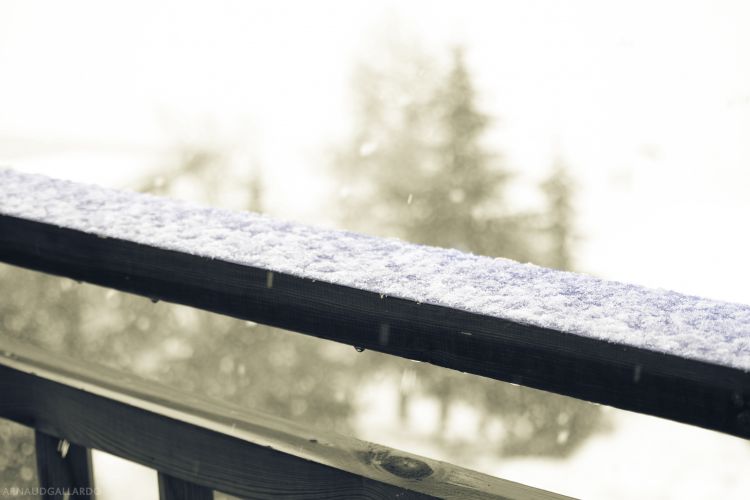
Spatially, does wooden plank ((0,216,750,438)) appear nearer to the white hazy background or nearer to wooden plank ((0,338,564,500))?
wooden plank ((0,338,564,500))

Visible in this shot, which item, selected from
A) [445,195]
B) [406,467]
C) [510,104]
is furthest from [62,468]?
[510,104]

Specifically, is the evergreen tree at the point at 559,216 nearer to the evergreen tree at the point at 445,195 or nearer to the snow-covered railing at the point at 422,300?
the evergreen tree at the point at 445,195

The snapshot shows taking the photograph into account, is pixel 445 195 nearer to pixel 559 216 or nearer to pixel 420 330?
pixel 559 216

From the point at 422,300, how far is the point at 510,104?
1179 cm

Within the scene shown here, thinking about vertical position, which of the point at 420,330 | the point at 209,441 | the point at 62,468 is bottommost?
the point at 62,468

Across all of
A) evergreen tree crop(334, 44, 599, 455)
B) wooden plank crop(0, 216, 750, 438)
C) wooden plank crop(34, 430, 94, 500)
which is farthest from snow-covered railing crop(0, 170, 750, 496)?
evergreen tree crop(334, 44, 599, 455)

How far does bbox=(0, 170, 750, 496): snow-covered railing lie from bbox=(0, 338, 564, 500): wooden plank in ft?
0.68

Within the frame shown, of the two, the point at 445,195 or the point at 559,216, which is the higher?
the point at 445,195

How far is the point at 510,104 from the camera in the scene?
12.0m

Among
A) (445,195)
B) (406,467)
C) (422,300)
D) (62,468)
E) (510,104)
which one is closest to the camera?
(422,300)

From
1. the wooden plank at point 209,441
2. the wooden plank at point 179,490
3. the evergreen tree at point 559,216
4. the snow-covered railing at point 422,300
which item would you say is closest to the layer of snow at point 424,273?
the snow-covered railing at point 422,300

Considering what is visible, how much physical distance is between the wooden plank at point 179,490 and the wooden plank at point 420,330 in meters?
0.30

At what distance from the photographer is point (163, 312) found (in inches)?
399

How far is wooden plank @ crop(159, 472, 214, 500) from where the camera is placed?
0.97 meters
